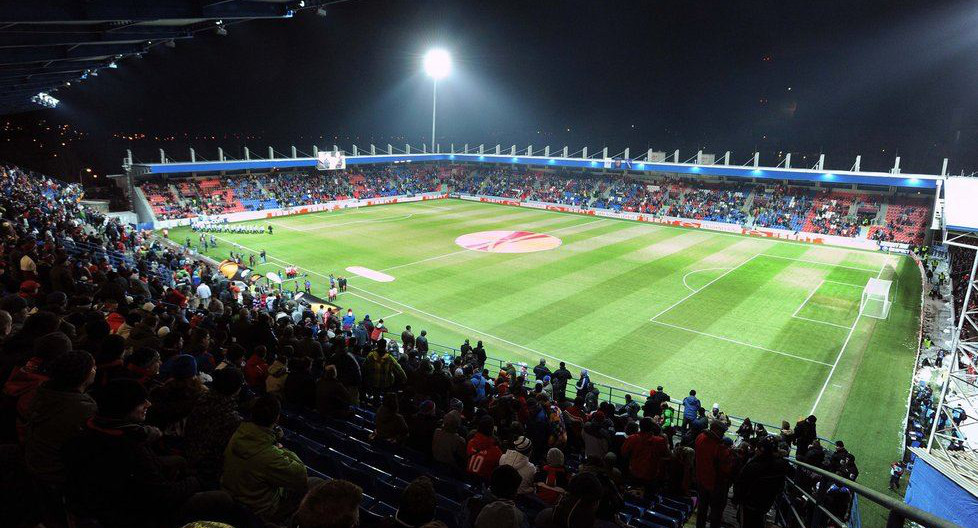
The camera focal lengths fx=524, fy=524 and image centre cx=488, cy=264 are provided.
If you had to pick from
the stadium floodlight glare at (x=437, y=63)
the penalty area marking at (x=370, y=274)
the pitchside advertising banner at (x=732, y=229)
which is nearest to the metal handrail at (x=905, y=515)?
the penalty area marking at (x=370, y=274)

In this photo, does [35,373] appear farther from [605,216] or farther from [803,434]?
[605,216]

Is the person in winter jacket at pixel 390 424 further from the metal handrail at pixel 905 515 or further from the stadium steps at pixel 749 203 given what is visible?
the stadium steps at pixel 749 203

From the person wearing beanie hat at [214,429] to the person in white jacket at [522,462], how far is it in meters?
2.85

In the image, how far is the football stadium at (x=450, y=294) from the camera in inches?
170

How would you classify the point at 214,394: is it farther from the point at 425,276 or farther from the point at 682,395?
the point at 425,276

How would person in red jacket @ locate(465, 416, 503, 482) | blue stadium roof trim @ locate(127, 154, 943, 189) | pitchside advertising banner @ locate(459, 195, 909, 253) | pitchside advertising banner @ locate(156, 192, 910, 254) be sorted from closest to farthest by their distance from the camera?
person in red jacket @ locate(465, 416, 503, 482)
pitchside advertising banner @ locate(459, 195, 909, 253)
pitchside advertising banner @ locate(156, 192, 910, 254)
blue stadium roof trim @ locate(127, 154, 943, 189)

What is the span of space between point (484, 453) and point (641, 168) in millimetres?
59749

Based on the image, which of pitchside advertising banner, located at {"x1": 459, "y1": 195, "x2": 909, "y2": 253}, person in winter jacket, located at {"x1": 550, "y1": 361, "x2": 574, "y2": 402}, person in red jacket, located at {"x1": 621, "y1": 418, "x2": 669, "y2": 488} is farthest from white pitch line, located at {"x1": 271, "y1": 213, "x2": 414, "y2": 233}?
person in red jacket, located at {"x1": 621, "y1": 418, "x2": 669, "y2": 488}

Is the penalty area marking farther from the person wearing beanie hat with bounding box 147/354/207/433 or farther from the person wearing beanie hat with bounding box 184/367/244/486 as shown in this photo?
the person wearing beanie hat with bounding box 184/367/244/486

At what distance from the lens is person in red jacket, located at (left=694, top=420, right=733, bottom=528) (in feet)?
22.9

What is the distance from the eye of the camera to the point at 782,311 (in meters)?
27.0

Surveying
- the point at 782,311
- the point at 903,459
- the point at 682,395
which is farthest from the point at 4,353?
the point at 782,311

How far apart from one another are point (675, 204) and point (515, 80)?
1161 inches

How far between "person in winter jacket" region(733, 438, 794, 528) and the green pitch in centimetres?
1086
